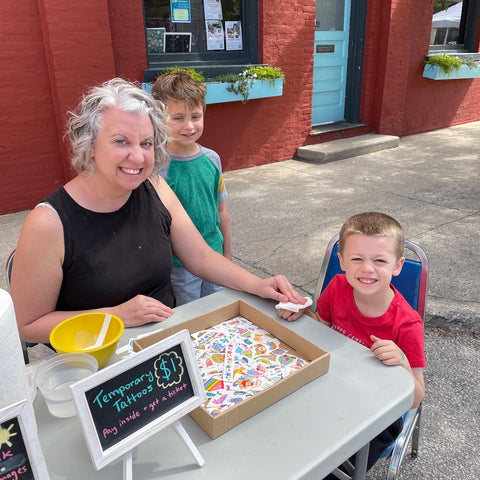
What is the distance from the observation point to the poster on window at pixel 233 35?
5.58 m

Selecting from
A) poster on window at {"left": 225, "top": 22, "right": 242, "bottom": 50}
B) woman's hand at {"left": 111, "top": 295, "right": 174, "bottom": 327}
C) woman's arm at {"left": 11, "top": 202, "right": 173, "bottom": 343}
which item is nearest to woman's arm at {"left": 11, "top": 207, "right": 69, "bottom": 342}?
woman's arm at {"left": 11, "top": 202, "right": 173, "bottom": 343}

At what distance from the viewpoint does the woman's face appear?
4.89 ft

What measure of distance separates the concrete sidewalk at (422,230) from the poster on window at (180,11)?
73.8 inches

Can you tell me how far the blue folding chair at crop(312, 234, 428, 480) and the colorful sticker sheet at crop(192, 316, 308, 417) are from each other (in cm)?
51

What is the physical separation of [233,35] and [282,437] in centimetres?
550

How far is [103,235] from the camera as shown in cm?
155

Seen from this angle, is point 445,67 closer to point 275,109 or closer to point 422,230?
point 275,109

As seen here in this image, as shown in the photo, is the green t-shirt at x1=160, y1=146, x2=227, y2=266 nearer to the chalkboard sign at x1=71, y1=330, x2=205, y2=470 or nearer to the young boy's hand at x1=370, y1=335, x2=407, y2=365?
the young boy's hand at x1=370, y1=335, x2=407, y2=365

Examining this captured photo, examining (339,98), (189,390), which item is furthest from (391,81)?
(189,390)

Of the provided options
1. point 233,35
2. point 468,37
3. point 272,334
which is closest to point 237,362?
point 272,334

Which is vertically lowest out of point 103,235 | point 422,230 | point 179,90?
point 422,230

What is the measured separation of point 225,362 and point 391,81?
275 inches

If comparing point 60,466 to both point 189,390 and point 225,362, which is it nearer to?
point 189,390

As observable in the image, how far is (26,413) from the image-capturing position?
768 millimetres
